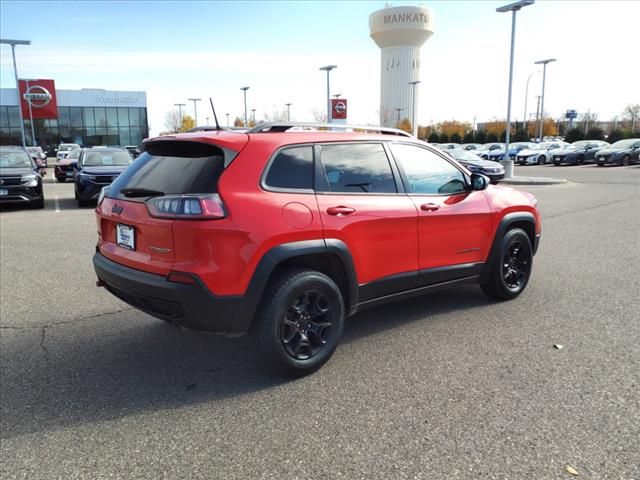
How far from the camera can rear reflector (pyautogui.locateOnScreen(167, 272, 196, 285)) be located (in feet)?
10.4

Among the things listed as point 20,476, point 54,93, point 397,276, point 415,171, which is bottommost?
point 20,476

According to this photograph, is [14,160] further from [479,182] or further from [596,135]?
[596,135]

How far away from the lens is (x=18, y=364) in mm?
3873

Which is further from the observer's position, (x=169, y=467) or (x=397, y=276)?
(x=397, y=276)

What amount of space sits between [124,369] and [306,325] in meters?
1.44

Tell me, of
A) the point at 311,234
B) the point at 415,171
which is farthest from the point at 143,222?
the point at 415,171

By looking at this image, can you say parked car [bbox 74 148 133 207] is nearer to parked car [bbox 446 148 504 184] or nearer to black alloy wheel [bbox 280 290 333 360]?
black alloy wheel [bbox 280 290 333 360]

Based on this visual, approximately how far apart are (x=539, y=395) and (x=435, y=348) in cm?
95

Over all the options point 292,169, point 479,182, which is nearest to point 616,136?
point 479,182

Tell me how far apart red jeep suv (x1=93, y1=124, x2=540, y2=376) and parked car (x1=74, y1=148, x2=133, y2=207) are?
32.1 feet

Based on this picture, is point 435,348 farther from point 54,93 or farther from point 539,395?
point 54,93

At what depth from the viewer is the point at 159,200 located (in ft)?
10.8

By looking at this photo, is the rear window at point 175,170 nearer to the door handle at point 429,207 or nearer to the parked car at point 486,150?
the door handle at point 429,207

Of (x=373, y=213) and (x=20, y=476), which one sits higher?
(x=373, y=213)
